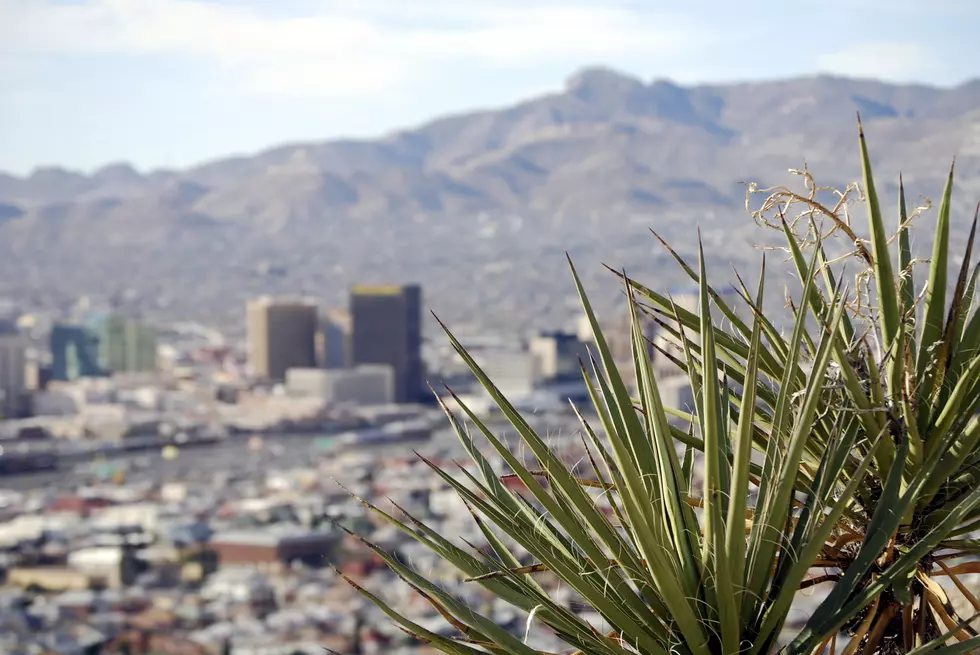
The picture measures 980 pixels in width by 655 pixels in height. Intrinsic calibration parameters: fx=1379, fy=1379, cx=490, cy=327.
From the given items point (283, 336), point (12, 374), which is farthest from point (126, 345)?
point (12, 374)

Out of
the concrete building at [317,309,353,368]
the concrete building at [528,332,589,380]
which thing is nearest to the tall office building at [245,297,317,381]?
the concrete building at [317,309,353,368]

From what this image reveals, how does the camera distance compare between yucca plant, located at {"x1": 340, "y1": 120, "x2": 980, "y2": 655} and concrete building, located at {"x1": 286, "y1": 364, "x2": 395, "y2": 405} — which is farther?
concrete building, located at {"x1": 286, "y1": 364, "x2": 395, "y2": 405}

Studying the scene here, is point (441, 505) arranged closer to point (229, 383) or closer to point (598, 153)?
point (229, 383)

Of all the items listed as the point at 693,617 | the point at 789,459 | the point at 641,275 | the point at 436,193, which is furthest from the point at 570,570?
the point at 436,193

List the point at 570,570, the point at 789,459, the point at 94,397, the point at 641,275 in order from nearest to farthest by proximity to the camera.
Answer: the point at 789,459 → the point at 570,570 → the point at 94,397 → the point at 641,275

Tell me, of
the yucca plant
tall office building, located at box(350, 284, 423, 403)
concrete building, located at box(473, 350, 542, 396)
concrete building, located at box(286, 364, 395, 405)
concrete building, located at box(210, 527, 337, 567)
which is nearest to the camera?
the yucca plant

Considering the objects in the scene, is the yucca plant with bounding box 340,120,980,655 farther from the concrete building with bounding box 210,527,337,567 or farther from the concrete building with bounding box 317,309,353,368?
the concrete building with bounding box 317,309,353,368
